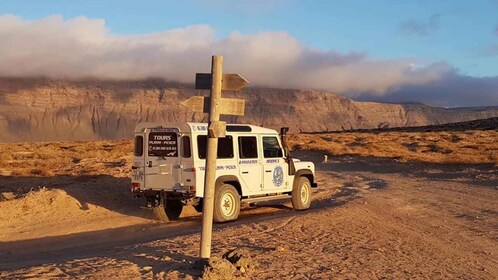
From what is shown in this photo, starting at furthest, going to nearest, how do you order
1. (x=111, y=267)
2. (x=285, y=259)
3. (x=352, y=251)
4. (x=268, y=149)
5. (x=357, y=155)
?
(x=357, y=155) < (x=268, y=149) < (x=352, y=251) < (x=285, y=259) < (x=111, y=267)

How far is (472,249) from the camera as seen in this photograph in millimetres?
10430

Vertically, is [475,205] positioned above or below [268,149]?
below

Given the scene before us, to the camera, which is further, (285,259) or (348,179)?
(348,179)

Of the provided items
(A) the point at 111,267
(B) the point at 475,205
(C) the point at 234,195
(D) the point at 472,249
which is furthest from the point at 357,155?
(A) the point at 111,267

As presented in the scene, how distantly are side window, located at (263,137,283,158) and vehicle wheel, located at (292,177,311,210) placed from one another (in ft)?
3.73

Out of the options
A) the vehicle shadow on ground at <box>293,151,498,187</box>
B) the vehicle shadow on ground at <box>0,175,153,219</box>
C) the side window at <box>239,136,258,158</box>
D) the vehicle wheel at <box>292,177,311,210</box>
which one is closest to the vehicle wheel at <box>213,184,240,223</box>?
the side window at <box>239,136,258,158</box>

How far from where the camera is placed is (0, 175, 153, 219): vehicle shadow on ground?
17000 mm

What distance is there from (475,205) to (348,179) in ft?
30.9

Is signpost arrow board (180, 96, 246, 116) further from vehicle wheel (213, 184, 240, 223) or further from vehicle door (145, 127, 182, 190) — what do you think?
vehicle wheel (213, 184, 240, 223)

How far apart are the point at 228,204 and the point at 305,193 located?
10.6 ft

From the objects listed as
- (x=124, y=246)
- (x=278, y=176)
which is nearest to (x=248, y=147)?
(x=278, y=176)

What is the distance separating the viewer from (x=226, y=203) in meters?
14.0

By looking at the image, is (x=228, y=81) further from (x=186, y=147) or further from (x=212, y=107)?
(x=186, y=147)

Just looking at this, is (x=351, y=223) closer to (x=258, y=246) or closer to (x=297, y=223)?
(x=297, y=223)
